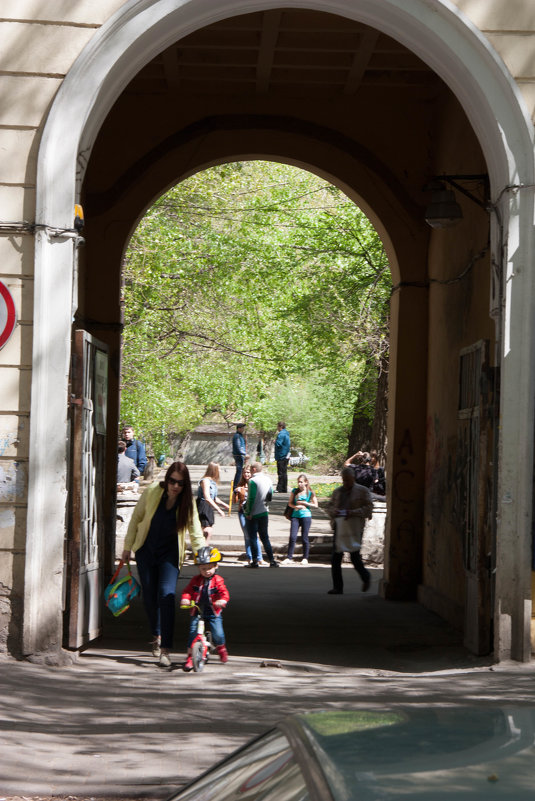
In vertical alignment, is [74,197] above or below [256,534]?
above

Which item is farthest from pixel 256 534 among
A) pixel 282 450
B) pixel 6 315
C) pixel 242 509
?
pixel 282 450

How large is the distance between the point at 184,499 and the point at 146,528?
419 mm

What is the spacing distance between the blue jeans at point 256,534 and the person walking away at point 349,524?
3079 mm

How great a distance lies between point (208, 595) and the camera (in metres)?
9.43

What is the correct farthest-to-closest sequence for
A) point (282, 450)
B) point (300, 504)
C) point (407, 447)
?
1. point (282, 450)
2. point (300, 504)
3. point (407, 447)

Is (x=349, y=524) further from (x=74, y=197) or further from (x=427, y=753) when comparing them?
(x=427, y=753)

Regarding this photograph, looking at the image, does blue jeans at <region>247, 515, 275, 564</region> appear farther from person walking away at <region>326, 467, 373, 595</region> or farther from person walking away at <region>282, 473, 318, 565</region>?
person walking away at <region>326, 467, 373, 595</region>

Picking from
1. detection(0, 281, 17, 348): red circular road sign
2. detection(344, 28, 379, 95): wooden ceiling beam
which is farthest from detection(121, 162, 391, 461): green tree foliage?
detection(0, 281, 17, 348): red circular road sign

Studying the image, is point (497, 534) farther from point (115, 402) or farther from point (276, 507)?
point (276, 507)

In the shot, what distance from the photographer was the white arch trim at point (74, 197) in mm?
8617

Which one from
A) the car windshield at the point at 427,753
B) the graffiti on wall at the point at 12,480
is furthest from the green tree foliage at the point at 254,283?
the car windshield at the point at 427,753

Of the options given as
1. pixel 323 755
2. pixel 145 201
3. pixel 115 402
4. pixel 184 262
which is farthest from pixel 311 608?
pixel 184 262

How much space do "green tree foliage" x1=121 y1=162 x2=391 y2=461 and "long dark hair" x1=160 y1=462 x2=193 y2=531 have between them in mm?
13243

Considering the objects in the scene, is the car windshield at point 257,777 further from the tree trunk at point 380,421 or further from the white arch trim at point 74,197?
the tree trunk at point 380,421
